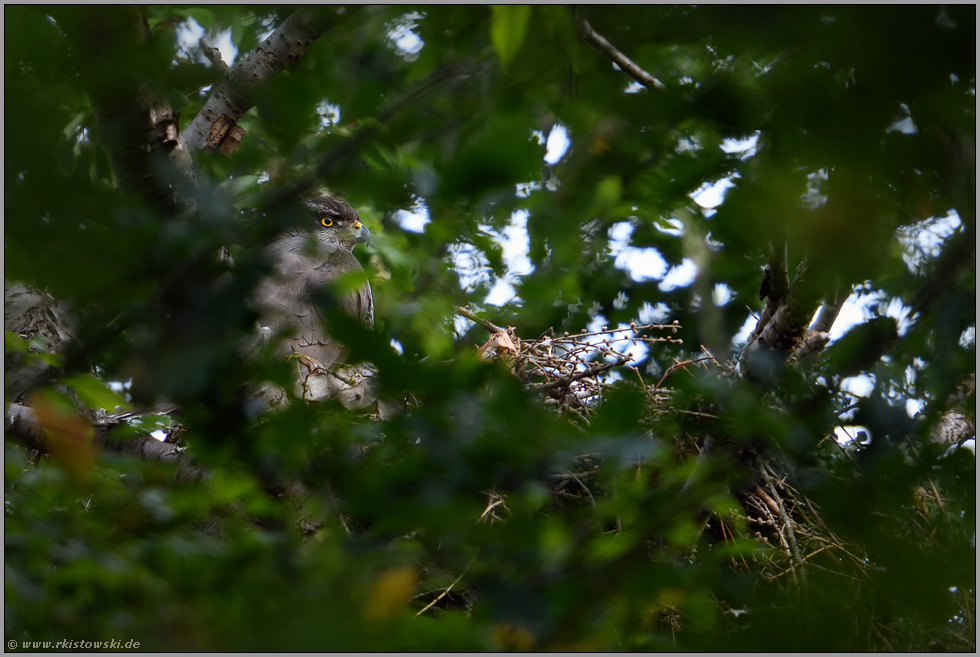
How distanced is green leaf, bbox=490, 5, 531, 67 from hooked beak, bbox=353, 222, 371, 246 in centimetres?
409

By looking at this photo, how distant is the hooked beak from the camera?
16.9 feet

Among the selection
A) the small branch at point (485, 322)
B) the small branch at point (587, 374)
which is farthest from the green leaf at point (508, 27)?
the small branch at point (485, 322)

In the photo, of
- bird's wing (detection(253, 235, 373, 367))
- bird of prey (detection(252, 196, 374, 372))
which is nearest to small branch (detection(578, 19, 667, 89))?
bird of prey (detection(252, 196, 374, 372))

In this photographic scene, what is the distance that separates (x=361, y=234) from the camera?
5348mm

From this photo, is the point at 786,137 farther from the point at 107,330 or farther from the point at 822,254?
the point at 107,330

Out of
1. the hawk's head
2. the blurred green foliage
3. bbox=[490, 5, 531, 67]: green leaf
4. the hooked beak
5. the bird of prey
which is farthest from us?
the hawk's head

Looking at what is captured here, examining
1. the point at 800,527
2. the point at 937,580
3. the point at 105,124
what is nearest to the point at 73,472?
the point at 105,124

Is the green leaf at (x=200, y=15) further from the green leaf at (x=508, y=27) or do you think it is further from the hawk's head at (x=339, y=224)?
the hawk's head at (x=339, y=224)

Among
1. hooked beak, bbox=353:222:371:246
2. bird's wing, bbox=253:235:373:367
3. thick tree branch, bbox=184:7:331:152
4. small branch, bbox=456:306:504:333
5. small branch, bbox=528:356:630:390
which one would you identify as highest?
thick tree branch, bbox=184:7:331:152

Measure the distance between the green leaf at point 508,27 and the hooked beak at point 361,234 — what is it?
13.4 ft

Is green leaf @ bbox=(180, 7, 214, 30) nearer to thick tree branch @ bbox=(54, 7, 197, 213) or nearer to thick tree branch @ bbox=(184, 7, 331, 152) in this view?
thick tree branch @ bbox=(184, 7, 331, 152)

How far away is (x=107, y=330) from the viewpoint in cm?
118

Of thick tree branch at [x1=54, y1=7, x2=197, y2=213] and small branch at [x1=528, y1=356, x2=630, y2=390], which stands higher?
thick tree branch at [x1=54, y1=7, x2=197, y2=213]

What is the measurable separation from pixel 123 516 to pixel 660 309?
4.05 meters
